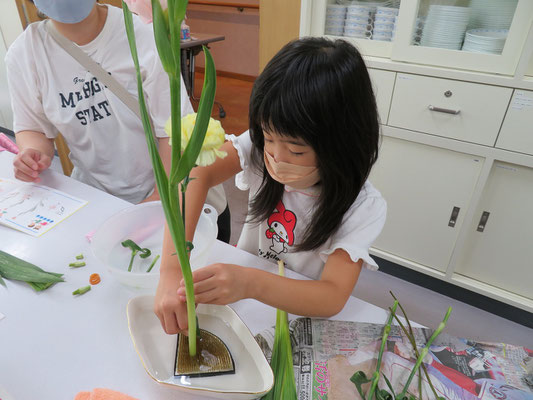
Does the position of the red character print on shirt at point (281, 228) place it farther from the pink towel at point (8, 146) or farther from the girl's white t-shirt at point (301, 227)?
the pink towel at point (8, 146)

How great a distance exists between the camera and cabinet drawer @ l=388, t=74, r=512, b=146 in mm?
1324

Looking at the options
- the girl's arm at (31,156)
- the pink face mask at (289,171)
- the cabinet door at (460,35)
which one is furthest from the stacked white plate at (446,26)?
the girl's arm at (31,156)

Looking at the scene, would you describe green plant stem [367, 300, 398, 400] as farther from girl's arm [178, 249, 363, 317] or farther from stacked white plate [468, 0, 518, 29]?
stacked white plate [468, 0, 518, 29]

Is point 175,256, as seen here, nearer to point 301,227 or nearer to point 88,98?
point 301,227

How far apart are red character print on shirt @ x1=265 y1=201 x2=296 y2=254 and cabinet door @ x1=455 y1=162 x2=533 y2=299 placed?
39.1 inches

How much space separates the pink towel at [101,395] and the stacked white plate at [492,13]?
1690 millimetres

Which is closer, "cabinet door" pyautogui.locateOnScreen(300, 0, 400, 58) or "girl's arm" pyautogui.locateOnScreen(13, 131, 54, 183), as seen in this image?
"girl's arm" pyautogui.locateOnScreen(13, 131, 54, 183)

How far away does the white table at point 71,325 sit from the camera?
569 millimetres

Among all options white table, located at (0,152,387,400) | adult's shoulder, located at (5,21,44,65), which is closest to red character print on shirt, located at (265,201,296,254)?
white table, located at (0,152,387,400)

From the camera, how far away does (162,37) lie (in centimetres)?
37

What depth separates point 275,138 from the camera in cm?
65

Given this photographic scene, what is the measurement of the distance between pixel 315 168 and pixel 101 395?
1.62ft

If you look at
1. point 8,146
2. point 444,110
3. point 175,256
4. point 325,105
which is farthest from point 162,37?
point 444,110

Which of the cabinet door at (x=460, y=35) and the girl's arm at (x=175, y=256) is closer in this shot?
the girl's arm at (x=175, y=256)
